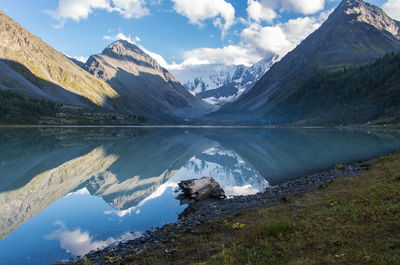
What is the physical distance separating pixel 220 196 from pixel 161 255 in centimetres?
1409

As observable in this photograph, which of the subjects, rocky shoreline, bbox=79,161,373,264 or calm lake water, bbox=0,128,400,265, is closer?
rocky shoreline, bbox=79,161,373,264

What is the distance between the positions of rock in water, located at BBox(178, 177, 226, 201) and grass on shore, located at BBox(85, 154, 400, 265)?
8648 millimetres

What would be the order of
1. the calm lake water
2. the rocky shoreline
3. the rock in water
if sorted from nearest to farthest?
the rocky shoreline, the calm lake water, the rock in water

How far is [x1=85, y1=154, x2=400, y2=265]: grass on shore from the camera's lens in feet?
26.0

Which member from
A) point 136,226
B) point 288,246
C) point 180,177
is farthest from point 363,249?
point 180,177

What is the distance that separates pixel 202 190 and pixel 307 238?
1531 centimetres

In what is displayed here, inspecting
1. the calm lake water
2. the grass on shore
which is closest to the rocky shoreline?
the grass on shore

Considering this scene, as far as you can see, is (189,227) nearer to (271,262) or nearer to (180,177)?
(271,262)

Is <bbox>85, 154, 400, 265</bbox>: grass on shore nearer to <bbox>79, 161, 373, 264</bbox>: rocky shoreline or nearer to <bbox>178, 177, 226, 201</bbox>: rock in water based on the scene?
<bbox>79, 161, 373, 264</bbox>: rocky shoreline

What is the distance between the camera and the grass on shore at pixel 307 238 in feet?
26.0

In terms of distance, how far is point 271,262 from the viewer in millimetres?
8305

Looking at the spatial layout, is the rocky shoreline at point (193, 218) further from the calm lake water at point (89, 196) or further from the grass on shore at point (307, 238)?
the calm lake water at point (89, 196)

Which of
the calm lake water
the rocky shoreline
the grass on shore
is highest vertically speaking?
the grass on shore

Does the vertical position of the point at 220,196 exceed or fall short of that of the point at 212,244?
it falls short
